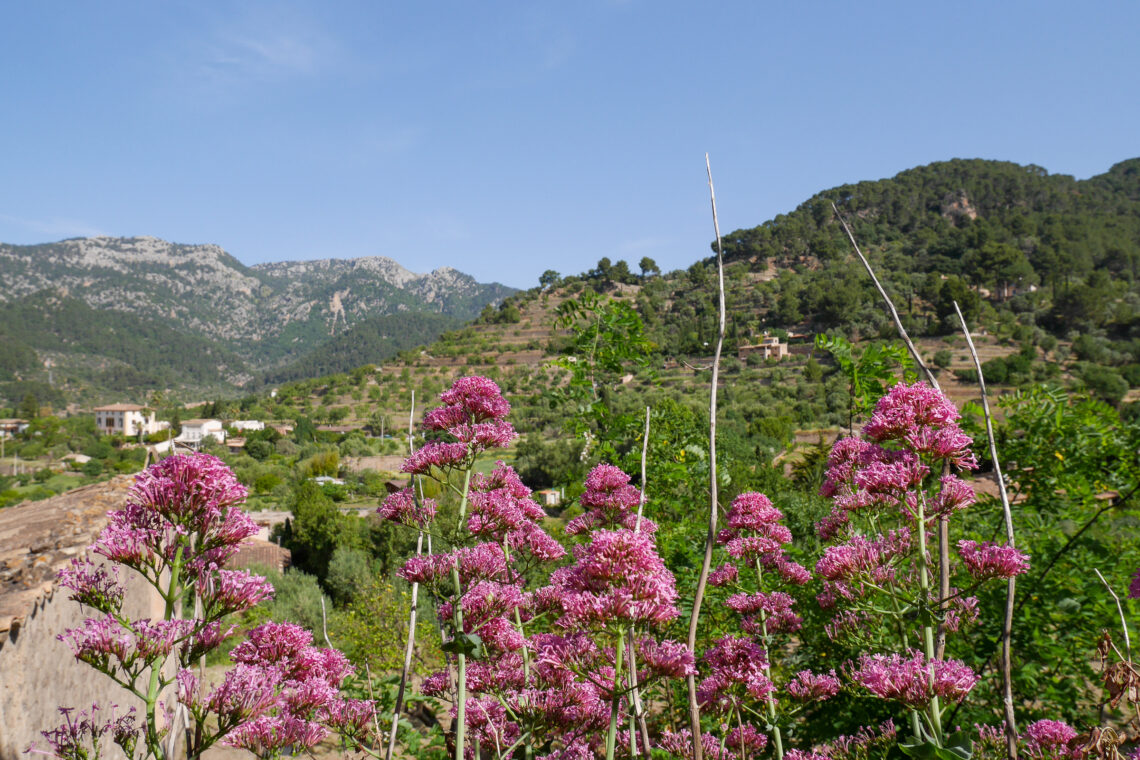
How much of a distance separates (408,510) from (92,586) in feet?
3.16

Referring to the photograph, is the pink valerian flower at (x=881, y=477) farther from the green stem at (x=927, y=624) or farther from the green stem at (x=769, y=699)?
the green stem at (x=769, y=699)

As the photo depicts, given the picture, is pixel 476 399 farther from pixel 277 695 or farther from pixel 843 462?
pixel 843 462

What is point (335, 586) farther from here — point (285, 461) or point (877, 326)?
point (877, 326)

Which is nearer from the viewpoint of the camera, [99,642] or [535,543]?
[99,642]

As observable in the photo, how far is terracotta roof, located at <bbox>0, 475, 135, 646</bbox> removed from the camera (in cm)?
191

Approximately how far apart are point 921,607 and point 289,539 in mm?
22818

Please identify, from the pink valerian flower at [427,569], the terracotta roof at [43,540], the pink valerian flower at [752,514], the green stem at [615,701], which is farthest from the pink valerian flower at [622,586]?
the terracotta roof at [43,540]

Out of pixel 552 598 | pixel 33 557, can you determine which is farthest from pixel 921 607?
pixel 33 557

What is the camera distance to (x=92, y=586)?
1.27m

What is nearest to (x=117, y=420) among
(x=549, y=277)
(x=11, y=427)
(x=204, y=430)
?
(x=11, y=427)

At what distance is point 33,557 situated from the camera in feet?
7.18

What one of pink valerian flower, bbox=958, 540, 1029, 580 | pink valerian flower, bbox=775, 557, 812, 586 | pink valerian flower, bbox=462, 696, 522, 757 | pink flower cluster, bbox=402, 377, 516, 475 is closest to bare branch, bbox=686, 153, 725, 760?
pink valerian flower, bbox=958, 540, 1029, 580

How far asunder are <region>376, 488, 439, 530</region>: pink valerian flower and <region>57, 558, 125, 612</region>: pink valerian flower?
80cm

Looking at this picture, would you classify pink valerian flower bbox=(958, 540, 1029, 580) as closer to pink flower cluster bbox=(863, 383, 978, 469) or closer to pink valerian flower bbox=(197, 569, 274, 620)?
pink flower cluster bbox=(863, 383, 978, 469)
